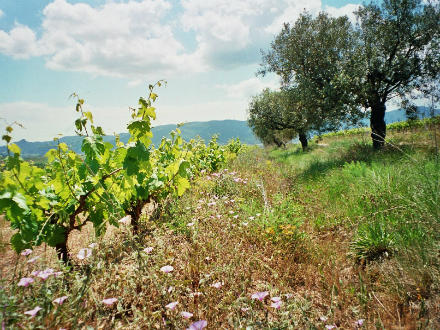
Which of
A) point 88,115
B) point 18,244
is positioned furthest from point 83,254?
point 88,115

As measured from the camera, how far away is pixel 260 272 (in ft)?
8.57

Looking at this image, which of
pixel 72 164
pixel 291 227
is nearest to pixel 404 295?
pixel 291 227

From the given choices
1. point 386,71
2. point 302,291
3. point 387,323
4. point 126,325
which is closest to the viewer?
point 387,323

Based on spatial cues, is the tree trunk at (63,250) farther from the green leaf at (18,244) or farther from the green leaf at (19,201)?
the green leaf at (19,201)

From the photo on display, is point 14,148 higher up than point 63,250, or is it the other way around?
point 14,148

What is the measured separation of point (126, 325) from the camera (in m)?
1.90

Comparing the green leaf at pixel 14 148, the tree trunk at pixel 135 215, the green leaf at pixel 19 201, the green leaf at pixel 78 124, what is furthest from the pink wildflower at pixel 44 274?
the tree trunk at pixel 135 215

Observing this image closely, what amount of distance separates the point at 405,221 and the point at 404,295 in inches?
46.1

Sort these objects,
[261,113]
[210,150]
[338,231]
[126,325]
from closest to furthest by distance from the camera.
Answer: [126,325] → [338,231] → [210,150] → [261,113]

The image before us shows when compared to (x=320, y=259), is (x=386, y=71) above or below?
above

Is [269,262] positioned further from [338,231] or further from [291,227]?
[338,231]

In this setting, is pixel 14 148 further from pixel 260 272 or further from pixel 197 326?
pixel 260 272

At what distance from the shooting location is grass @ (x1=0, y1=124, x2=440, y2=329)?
70.3 inches

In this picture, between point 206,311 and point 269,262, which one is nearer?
point 206,311
